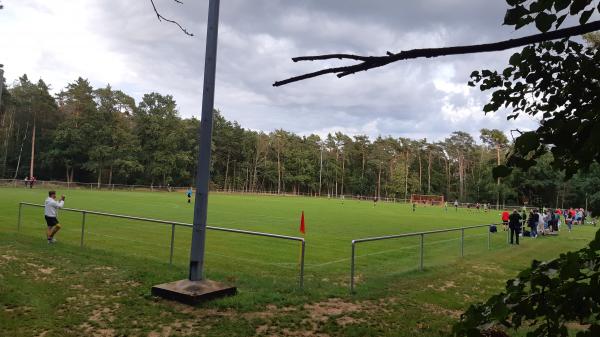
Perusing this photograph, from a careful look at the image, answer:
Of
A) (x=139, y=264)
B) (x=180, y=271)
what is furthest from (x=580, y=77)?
(x=139, y=264)

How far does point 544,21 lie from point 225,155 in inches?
4544

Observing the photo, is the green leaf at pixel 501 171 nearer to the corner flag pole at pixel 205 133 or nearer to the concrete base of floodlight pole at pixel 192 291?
the concrete base of floodlight pole at pixel 192 291

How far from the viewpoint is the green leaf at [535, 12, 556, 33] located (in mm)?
1833

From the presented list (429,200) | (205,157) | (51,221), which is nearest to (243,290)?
(205,157)

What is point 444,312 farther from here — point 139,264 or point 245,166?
point 245,166

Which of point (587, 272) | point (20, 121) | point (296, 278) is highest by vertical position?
point (20, 121)

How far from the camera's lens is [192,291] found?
765cm

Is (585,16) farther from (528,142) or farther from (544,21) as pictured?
(528,142)

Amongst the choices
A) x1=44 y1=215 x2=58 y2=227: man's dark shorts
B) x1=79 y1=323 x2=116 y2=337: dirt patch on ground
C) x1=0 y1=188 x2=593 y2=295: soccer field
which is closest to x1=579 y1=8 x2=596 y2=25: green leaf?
x1=79 y1=323 x2=116 y2=337: dirt patch on ground

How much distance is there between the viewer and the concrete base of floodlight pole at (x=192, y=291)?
24.6ft

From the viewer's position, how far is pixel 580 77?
99.1 inches

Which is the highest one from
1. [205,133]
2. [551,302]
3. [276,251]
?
[205,133]

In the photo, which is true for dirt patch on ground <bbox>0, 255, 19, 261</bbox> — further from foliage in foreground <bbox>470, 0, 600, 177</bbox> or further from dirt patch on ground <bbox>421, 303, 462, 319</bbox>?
foliage in foreground <bbox>470, 0, 600, 177</bbox>

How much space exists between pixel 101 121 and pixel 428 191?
7844cm
